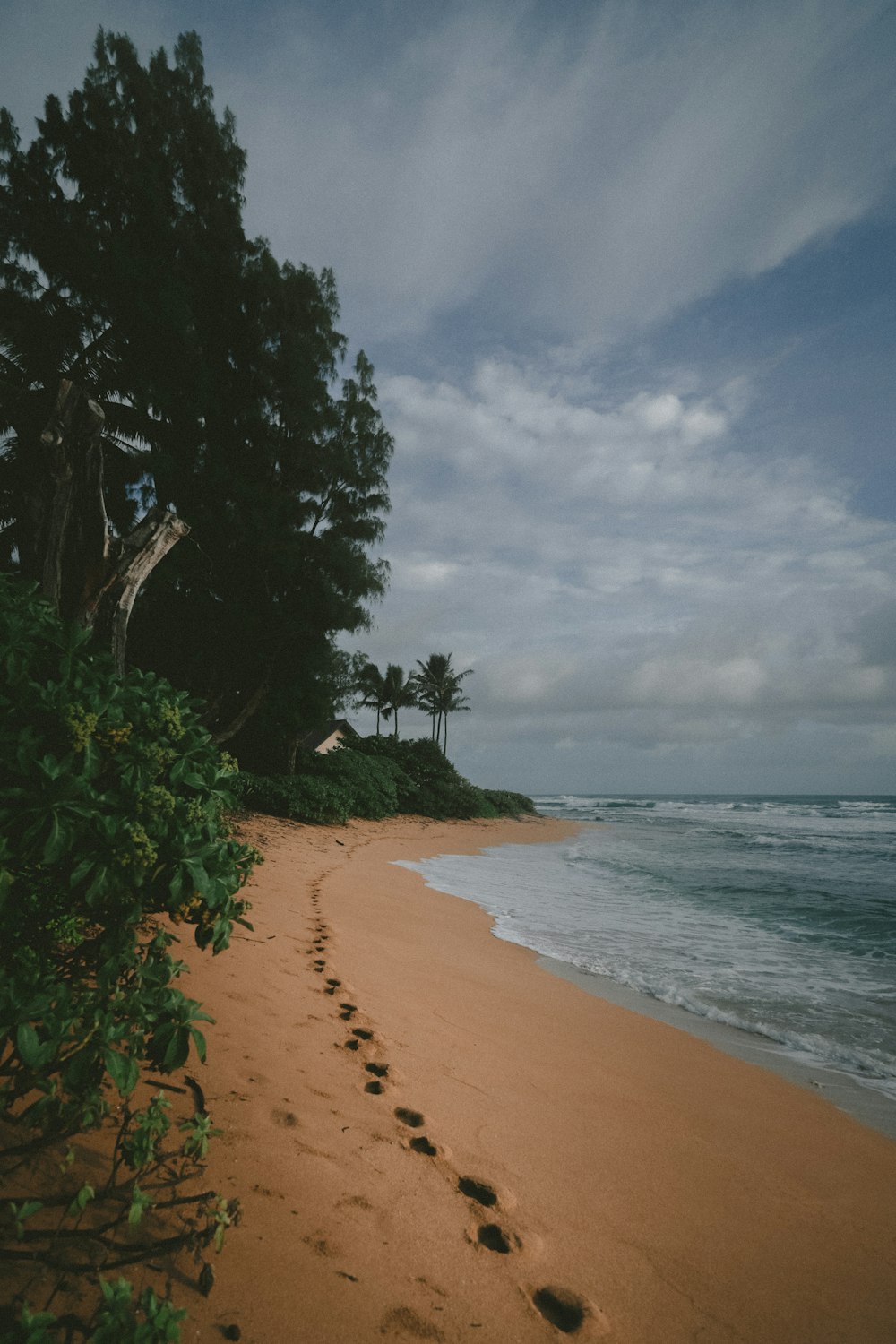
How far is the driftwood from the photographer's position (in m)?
5.00

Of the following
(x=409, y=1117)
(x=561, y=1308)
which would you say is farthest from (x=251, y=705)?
(x=561, y=1308)

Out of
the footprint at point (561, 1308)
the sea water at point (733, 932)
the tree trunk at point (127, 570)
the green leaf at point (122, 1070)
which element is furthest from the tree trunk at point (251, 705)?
the footprint at point (561, 1308)

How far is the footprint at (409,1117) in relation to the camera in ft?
7.53

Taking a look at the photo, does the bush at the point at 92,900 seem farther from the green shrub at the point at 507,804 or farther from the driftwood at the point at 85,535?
the green shrub at the point at 507,804

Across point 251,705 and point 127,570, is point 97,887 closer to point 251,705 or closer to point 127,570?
point 127,570

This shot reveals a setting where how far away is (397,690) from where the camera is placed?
4084 cm

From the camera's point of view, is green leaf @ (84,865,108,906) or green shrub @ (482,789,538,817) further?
green shrub @ (482,789,538,817)

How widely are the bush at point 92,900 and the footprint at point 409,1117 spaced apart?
88 cm

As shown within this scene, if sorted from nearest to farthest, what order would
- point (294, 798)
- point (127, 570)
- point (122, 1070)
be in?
1. point (122, 1070)
2. point (127, 570)
3. point (294, 798)

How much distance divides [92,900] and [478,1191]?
1.65 m

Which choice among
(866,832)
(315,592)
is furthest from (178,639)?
(866,832)

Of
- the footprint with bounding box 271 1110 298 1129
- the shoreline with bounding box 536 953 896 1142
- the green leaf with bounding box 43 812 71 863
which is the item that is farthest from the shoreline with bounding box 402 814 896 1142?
the green leaf with bounding box 43 812 71 863

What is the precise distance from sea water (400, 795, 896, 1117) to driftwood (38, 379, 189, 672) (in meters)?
5.16

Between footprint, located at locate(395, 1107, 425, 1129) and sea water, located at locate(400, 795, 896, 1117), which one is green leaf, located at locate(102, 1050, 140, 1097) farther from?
sea water, located at locate(400, 795, 896, 1117)
